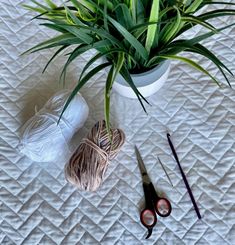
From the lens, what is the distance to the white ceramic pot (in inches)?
26.1

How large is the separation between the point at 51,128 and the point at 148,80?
0.17 meters

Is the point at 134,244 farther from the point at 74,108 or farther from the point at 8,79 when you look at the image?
the point at 8,79

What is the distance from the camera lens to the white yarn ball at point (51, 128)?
0.67 metres

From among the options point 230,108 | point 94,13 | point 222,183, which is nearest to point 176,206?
point 222,183

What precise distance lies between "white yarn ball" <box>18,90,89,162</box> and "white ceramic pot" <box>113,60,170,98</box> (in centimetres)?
7

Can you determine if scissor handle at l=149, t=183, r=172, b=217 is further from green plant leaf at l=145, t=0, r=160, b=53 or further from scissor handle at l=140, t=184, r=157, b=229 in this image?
green plant leaf at l=145, t=0, r=160, b=53

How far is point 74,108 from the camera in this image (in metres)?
0.68

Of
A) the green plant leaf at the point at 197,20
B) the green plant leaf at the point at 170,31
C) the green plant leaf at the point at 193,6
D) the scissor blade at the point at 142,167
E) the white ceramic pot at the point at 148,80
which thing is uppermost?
the green plant leaf at the point at 193,6

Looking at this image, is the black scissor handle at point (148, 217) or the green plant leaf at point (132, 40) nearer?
the green plant leaf at point (132, 40)

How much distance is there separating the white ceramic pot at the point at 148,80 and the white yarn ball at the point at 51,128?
0.07 meters

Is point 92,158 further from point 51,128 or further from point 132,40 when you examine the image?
point 132,40

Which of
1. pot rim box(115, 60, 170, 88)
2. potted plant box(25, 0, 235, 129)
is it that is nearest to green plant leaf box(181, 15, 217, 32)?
potted plant box(25, 0, 235, 129)

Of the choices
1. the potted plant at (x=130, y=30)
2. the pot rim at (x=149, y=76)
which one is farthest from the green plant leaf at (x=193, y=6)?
the pot rim at (x=149, y=76)

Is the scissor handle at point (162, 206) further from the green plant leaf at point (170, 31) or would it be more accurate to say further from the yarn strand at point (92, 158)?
the green plant leaf at point (170, 31)
